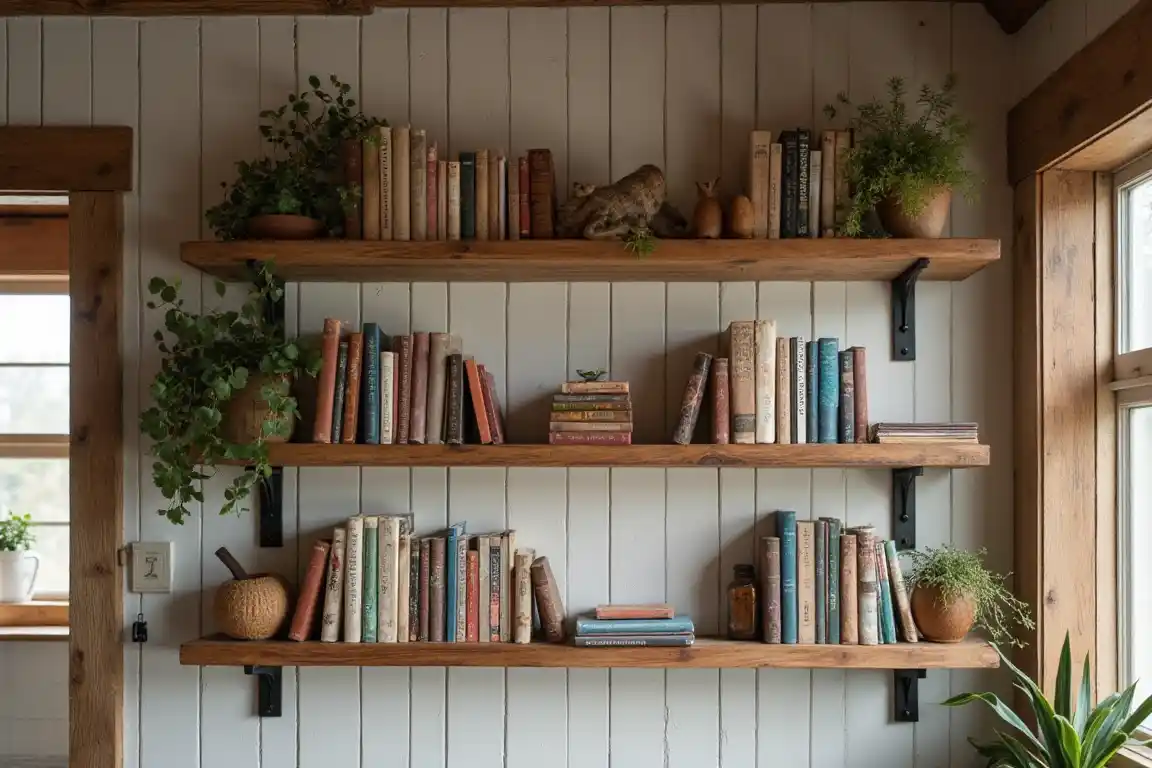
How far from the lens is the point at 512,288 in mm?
2266

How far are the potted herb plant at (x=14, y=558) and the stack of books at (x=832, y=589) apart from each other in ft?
7.41

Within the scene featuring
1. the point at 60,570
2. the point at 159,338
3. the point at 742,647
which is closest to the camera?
the point at 742,647

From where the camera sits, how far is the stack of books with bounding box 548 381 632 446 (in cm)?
208

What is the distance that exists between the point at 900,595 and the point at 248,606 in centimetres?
136

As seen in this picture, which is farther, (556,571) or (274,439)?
(556,571)

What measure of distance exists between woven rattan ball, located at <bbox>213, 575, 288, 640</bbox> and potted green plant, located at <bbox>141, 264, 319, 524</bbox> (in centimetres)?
17

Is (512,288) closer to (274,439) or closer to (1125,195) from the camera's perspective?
(274,439)

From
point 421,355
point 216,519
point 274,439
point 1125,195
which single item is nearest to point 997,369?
point 1125,195

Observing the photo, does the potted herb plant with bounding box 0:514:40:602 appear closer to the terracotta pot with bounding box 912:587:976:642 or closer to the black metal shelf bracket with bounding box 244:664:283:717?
the black metal shelf bracket with bounding box 244:664:283:717

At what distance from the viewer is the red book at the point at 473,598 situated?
6.89 ft

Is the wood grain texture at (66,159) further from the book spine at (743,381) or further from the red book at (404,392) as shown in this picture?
the book spine at (743,381)

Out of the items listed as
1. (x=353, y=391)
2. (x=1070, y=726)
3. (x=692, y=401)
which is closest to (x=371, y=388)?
(x=353, y=391)

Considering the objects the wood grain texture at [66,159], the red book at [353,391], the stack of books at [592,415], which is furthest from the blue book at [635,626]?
the wood grain texture at [66,159]

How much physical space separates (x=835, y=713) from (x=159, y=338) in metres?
1.70
